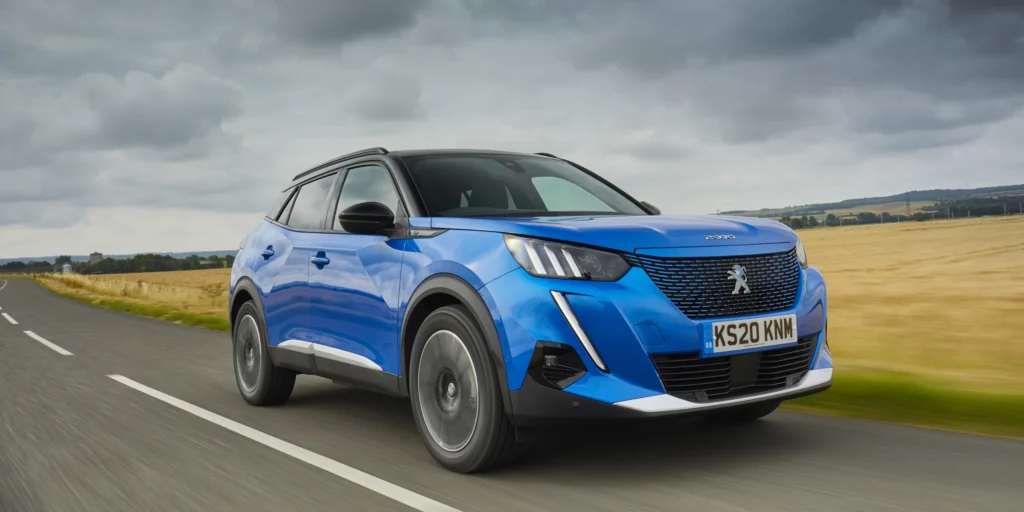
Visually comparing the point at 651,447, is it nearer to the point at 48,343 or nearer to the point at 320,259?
the point at 320,259

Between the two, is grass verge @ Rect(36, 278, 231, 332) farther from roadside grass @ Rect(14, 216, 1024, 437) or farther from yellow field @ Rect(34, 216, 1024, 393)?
yellow field @ Rect(34, 216, 1024, 393)

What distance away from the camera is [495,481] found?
4.39 meters

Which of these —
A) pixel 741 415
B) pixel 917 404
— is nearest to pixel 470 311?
pixel 741 415

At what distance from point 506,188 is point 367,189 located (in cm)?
87

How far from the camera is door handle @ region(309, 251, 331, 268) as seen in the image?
5.87 metres

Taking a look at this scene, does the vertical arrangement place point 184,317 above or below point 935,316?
above

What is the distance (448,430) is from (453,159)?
1857 millimetres

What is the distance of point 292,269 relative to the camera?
637cm

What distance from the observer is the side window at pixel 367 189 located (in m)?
5.52

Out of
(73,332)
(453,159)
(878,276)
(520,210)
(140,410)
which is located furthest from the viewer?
(878,276)

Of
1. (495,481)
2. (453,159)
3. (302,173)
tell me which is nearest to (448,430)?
(495,481)

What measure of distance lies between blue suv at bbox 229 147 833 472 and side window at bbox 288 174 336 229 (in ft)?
1.30

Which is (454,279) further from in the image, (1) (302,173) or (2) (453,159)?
(1) (302,173)

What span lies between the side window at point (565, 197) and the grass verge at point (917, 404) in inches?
74.1
